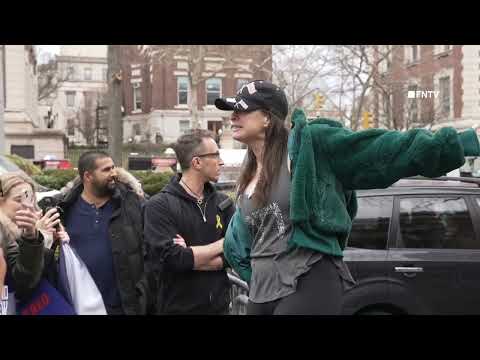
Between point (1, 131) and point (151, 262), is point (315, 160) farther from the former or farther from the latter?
point (1, 131)

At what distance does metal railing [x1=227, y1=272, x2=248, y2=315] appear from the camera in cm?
381

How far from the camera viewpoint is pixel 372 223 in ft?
17.4

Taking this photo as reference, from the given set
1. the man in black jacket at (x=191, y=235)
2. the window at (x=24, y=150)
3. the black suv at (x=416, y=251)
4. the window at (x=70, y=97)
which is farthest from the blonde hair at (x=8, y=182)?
the window at (x=70, y=97)

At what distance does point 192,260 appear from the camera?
11.8 feet

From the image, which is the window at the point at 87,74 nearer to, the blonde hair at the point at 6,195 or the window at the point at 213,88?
the window at the point at 213,88

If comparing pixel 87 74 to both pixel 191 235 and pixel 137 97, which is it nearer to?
pixel 137 97

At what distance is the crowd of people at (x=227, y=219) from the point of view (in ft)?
8.03

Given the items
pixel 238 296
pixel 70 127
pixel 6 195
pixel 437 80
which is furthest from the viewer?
pixel 70 127

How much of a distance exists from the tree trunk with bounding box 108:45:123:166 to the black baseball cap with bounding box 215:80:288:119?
14.6 meters

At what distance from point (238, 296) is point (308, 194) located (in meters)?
1.61

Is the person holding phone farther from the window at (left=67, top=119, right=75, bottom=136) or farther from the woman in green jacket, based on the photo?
the window at (left=67, top=119, right=75, bottom=136)

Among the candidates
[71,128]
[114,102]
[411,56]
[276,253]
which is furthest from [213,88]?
[276,253]
